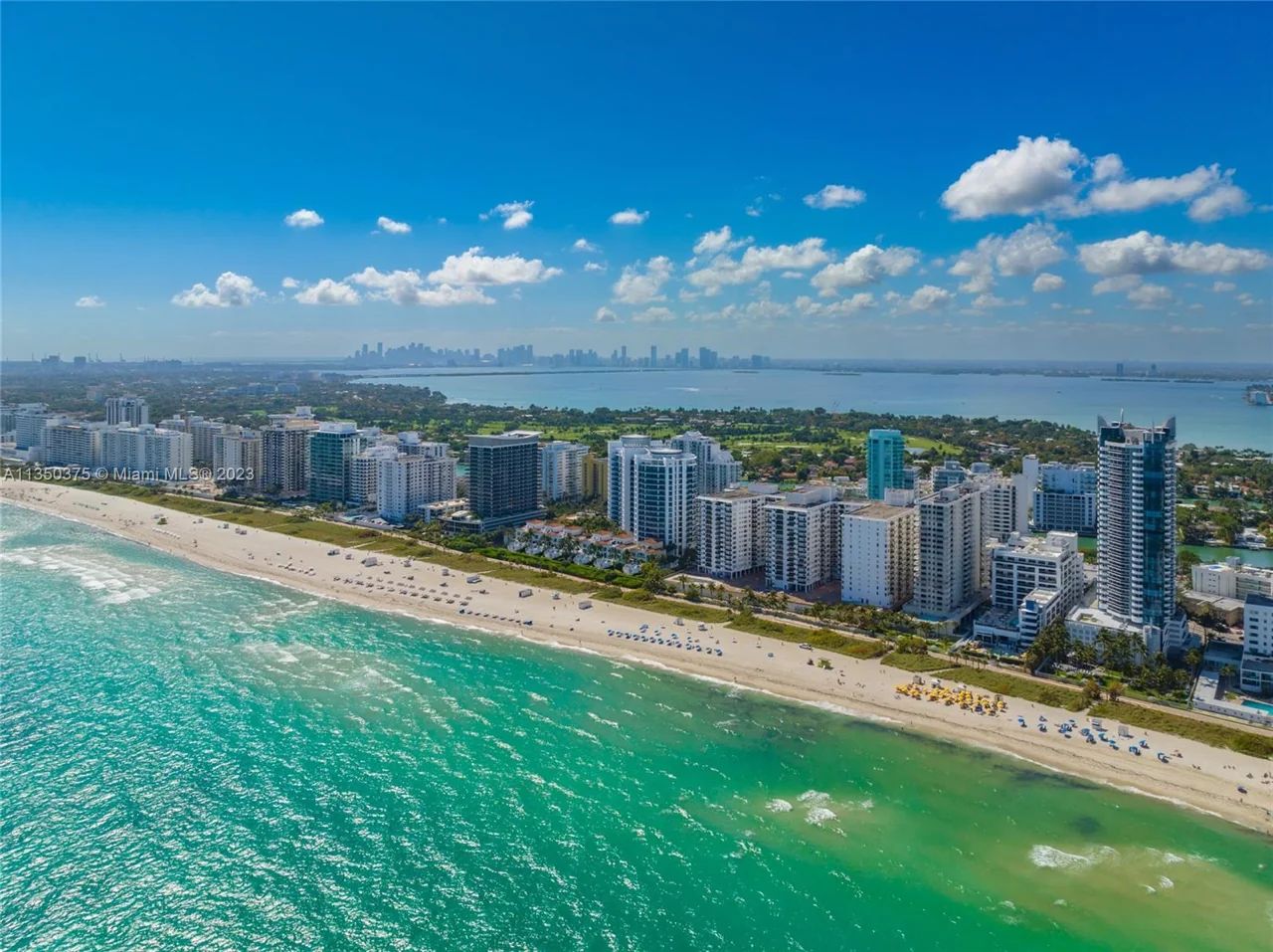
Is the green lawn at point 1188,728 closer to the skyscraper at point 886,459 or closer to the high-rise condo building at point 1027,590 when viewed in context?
the high-rise condo building at point 1027,590

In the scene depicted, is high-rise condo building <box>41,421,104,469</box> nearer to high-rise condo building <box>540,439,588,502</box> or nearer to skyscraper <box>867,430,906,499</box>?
high-rise condo building <box>540,439,588,502</box>

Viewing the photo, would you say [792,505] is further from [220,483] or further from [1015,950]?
[220,483]

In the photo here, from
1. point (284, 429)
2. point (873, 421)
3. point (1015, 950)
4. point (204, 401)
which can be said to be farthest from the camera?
point (204, 401)

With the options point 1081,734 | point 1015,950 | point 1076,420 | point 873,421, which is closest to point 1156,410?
point 1076,420

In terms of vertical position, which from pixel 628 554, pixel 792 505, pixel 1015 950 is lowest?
pixel 1015 950

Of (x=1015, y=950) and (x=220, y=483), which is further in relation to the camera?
(x=220, y=483)

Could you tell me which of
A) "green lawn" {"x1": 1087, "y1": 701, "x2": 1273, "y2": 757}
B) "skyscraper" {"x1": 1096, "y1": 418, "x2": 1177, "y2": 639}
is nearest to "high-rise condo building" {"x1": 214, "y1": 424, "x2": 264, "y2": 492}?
"skyscraper" {"x1": 1096, "y1": 418, "x2": 1177, "y2": 639}

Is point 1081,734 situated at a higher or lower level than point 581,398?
lower
